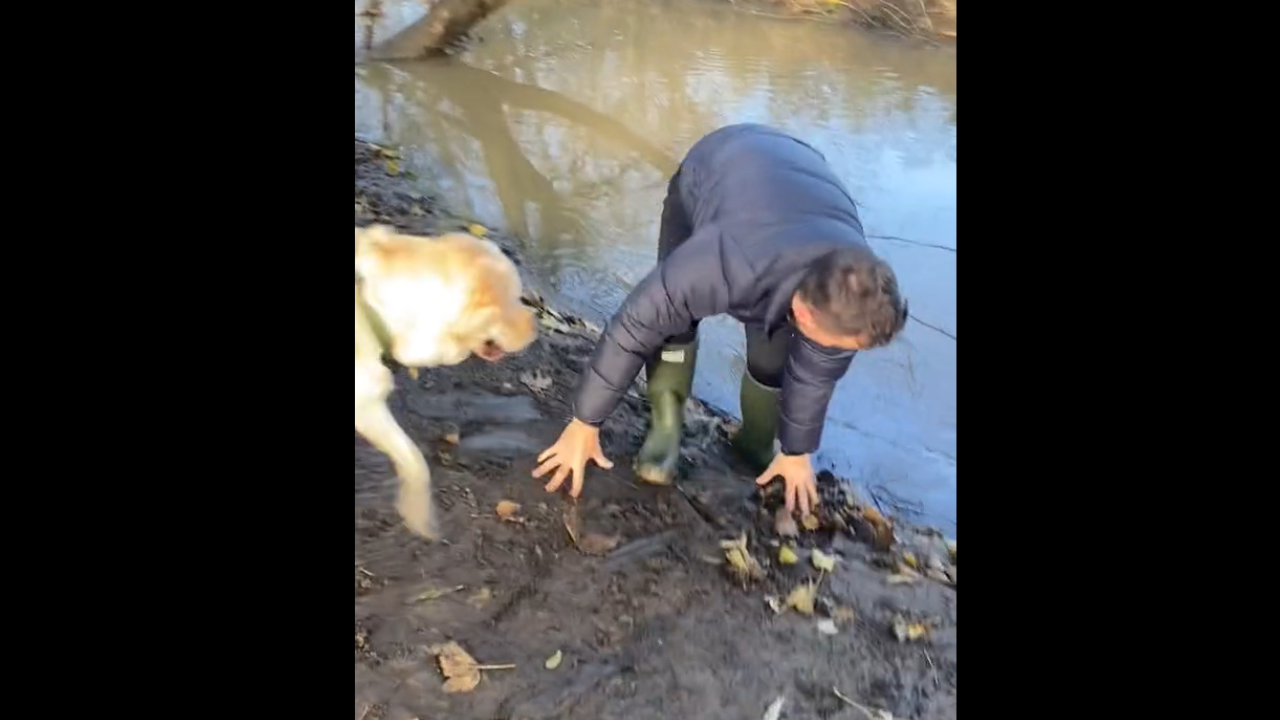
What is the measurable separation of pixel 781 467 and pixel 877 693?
0.34 metres

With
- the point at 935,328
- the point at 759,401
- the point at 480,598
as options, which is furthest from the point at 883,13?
the point at 480,598

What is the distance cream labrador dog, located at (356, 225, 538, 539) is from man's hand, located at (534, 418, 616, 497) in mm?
164

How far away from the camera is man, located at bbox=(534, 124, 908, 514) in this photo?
134cm

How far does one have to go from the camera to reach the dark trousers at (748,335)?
1.45 m

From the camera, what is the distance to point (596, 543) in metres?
1.38

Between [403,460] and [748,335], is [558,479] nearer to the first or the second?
[403,460]

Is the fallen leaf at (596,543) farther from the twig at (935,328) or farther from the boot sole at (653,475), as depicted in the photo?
the twig at (935,328)

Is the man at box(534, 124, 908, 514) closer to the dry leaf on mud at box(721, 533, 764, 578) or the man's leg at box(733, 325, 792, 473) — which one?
the man's leg at box(733, 325, 792, 473)

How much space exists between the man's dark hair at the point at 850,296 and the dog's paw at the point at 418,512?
0.60 m

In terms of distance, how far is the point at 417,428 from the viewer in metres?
1.41

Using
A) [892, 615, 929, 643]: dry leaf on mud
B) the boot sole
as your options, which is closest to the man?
the boot sole

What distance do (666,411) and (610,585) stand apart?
280mm

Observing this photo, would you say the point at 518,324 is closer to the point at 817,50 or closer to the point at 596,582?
the point at 596,582
